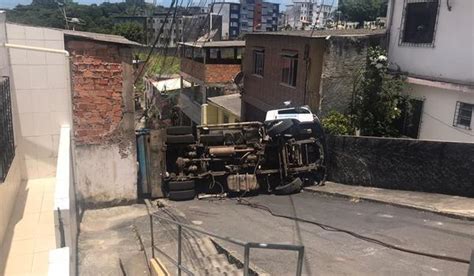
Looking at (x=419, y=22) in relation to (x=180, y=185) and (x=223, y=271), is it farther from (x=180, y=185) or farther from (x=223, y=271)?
(x=223, y=271)

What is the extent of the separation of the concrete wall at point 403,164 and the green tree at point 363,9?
34561mm

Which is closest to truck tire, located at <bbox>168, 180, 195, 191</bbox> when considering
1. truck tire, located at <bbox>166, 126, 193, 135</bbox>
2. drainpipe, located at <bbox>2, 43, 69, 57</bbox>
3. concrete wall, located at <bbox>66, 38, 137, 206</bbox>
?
concrete wall, located at <bbox>66, 38, 137, 206</bbox>

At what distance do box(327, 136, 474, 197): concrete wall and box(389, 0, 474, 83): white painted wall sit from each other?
3.04 m

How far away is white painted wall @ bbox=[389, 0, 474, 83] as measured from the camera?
473 inches

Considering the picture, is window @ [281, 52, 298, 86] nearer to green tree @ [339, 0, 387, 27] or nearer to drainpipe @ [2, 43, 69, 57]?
drainpipe @ [2, 43, 69, 57]

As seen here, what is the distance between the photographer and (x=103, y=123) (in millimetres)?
9766

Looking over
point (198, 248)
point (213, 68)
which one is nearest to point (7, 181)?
point (198, 248)

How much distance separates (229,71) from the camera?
86.6ft

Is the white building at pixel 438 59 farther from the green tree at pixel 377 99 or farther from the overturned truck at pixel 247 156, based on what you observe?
the overturned truck at pixel 247 156

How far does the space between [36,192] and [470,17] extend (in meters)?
11.7

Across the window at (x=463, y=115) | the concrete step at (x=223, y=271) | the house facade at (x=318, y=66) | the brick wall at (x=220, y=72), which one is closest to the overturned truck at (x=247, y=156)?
the house facade at (x=318, y=66)

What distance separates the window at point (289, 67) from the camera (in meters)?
15.5

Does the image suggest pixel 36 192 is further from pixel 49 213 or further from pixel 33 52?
pixel 33 52

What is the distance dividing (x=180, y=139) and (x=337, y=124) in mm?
5395
